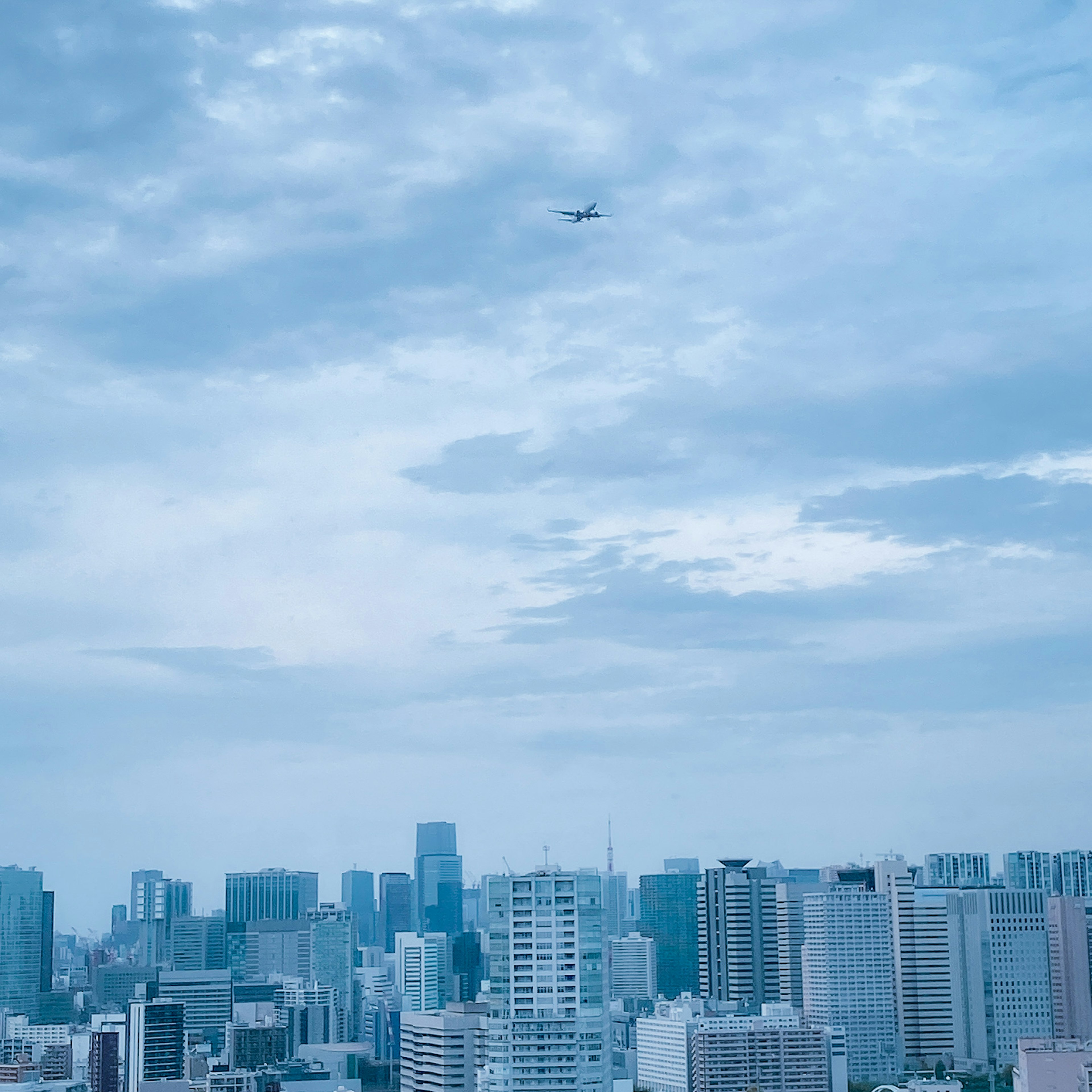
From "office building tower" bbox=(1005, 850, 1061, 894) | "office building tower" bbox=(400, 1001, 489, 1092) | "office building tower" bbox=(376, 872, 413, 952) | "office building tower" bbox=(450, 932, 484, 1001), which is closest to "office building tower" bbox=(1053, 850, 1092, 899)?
"office building tower" bbox=(1005, 850, 1061, 894)

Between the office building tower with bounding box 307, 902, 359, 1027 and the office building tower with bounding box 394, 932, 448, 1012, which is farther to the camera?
the office building tower with bounding box 307, 902, 359, 1027

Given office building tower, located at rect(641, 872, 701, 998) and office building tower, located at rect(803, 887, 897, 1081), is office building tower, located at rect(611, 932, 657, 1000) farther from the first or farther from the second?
office building tower, located at rect(803, 887, 897, 1081)

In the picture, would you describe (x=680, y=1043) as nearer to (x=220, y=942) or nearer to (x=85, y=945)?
(x=220, y=942)

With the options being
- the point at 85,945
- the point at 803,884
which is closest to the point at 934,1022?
the point at 803,884

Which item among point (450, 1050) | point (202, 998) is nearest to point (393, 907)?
point (202, 998)

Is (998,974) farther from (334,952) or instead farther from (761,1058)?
(334,952)

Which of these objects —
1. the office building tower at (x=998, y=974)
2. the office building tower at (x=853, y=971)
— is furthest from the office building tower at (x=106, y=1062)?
the office building tower at (x=998, y=974)
